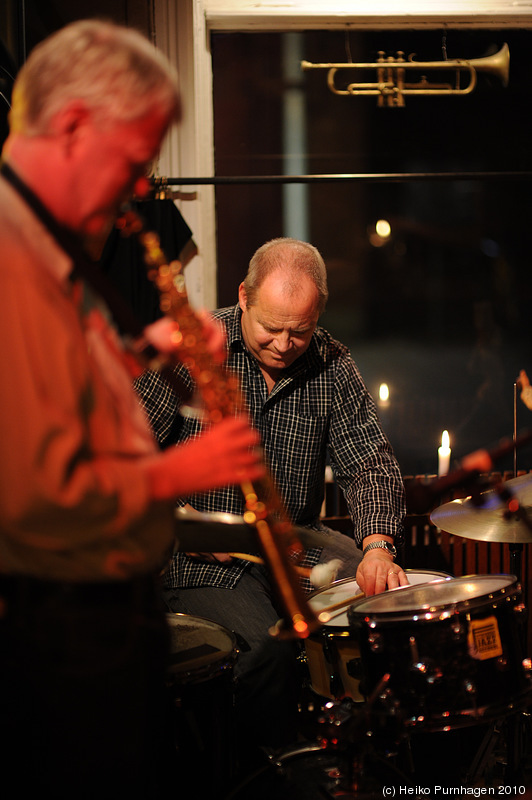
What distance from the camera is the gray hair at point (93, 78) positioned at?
96cm

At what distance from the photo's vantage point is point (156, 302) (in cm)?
307

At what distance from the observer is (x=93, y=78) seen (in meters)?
0.96

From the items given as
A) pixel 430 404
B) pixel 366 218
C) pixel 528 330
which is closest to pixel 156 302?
pixel 366 218

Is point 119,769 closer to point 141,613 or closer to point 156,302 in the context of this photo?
point 141,613

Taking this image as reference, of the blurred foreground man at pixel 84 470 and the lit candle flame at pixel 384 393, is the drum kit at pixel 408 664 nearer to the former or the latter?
the blurred foreground man at pixel 84 470

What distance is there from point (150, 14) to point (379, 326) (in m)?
→ 1.79

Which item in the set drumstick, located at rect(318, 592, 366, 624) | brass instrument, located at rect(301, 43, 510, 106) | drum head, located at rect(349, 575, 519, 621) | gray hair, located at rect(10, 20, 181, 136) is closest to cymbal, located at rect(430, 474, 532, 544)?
drum head, located at rect(349, 575, 519, 621)

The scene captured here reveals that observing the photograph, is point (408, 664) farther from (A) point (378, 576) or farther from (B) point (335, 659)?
(A) point (378, 576)

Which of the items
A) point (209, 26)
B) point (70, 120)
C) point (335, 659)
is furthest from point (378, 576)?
point (209, 26)

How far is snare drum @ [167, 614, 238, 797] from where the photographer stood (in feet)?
5.82

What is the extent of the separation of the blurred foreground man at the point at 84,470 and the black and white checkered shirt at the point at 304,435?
135cm

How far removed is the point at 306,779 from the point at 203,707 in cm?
71

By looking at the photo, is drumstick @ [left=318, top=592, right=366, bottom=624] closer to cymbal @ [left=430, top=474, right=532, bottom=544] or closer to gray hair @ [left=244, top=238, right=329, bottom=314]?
cymbal @ [left=430, top=474, right=532, bottom=544]

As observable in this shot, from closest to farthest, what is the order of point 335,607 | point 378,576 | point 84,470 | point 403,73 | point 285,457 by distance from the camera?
point 84,470, point 335,607, point 378,576, point 285,457, point 403,73
